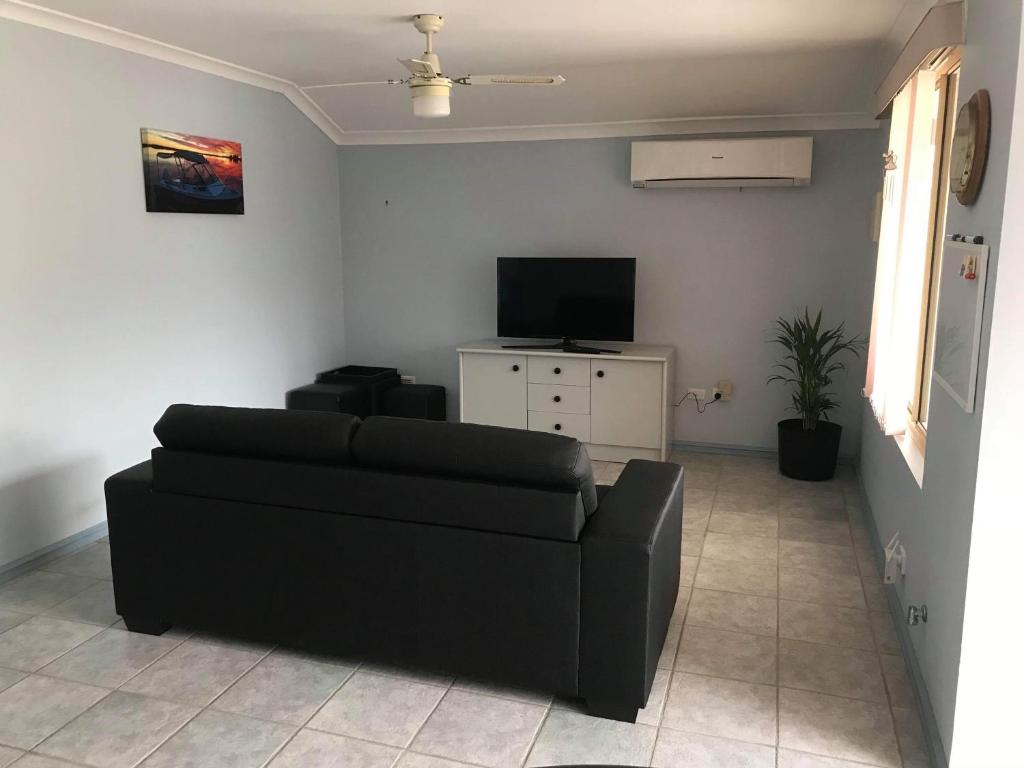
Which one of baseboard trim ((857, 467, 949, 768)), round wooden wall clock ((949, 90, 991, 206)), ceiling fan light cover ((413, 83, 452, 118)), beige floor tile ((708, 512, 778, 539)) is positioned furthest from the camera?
beige floor tile ((708, 512, 778, 539))

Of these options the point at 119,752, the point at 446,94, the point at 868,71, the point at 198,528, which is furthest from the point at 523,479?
the point at 868,71

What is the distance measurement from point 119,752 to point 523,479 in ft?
4.55

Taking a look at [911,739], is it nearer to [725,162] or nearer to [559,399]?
[559,399]

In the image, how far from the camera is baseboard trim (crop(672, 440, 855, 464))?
5.59m

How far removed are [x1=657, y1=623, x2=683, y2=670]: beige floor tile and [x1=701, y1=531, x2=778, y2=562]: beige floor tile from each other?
2.55ft

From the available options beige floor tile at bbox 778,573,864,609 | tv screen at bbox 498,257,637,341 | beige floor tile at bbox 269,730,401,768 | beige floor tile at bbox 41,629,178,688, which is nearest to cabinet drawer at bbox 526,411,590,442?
tv screen at bbox 498,257,637,341

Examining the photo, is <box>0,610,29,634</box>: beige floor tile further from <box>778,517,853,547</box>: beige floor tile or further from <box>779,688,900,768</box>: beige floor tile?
<box>778,517,853,547</box>: beige floor tile

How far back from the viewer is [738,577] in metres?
3.64

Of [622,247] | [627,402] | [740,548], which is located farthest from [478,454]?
[622,247]

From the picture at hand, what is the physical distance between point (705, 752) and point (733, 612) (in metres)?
0.96

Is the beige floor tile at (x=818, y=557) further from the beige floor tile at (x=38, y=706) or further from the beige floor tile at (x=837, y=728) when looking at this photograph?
the beige floor tile at (x=38, y=706)

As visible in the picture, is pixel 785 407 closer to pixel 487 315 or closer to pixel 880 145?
pixel 880 145

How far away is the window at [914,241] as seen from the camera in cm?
325

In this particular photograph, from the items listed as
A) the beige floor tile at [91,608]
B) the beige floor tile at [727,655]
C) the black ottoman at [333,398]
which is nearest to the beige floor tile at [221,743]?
the beige floor tile at [91,608]
